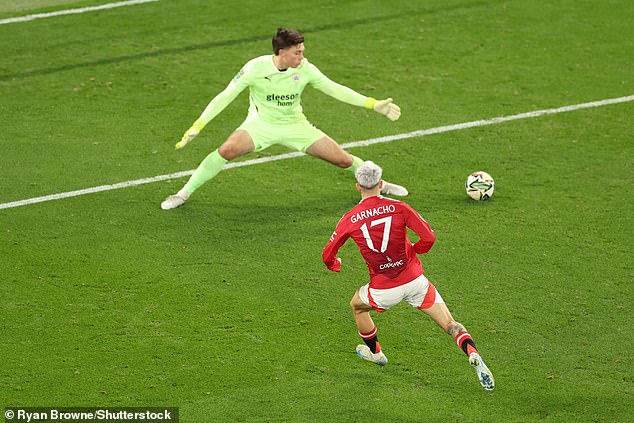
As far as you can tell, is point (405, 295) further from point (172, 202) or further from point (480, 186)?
point (172, 202)

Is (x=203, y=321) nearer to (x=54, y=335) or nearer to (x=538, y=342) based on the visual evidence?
(x=54, y=335)

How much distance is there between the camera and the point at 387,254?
926 cm

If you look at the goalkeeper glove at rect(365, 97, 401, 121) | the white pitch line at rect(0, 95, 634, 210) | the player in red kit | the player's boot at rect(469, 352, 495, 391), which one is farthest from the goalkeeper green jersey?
the player's boot at rect(469, 352, 495, 391)

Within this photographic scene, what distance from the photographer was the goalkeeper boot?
506 inches

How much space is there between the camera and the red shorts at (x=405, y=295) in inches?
372

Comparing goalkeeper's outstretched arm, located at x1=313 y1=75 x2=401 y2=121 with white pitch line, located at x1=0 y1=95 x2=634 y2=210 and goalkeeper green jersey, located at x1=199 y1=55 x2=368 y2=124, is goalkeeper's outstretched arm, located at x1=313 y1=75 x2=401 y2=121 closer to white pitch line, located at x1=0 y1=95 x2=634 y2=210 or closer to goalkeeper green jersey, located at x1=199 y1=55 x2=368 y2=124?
goalkeeper green jersey, located at x1=199 y1=55 x2=368 y2=124

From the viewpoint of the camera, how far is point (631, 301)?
Answer: 1091 cm

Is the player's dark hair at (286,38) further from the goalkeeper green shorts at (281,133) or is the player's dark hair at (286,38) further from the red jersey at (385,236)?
the red jersey at (385,236)

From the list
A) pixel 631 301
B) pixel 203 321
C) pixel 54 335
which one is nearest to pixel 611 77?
pixel 631 301

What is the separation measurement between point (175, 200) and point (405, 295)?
419 cm

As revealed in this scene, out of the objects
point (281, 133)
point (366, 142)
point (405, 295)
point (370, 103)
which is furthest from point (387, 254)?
point (366, 142)

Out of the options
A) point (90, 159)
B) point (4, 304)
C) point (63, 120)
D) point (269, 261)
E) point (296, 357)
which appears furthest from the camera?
point (63, 120)

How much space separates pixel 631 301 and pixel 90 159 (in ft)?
22.4

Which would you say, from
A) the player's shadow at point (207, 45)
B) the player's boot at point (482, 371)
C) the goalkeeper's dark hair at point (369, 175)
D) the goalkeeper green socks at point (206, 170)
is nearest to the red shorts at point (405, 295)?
the player's boot at point (482, 371)
